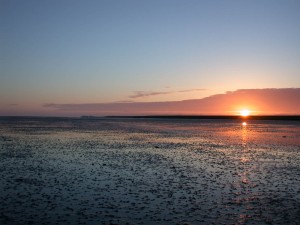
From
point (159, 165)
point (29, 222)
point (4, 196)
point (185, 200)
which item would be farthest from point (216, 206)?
point (159, 165)

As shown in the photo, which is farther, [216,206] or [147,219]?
[216,206]

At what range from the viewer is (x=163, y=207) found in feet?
47.6

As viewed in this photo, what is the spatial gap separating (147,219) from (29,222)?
4507 mm

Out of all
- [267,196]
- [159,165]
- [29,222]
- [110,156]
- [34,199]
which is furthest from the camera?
[110,156]

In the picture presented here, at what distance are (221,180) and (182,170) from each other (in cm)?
410

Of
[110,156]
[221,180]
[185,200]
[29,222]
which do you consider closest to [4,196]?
[29,222]

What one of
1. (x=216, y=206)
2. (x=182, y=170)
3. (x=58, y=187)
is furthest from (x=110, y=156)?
(x=216, y=206)

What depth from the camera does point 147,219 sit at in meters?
12.8

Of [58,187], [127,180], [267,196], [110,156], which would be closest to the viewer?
[267,196]

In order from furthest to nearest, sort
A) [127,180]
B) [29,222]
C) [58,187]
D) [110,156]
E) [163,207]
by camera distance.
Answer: [110,156] < [127,180] < [58,187] < [163,207] < [29,222]

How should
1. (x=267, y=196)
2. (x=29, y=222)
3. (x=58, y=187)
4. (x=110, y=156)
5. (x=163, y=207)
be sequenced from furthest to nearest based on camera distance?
1. (x=110, y=156)
2. (x=58, y=187)
3. (x=267, y=196)
4. (x=163, y=207)
5. (x=29, y=222)

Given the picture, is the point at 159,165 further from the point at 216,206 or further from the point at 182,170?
the point at 216,206

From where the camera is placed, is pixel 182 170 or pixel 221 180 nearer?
pixel 221 180

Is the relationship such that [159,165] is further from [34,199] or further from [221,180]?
[34,199]
